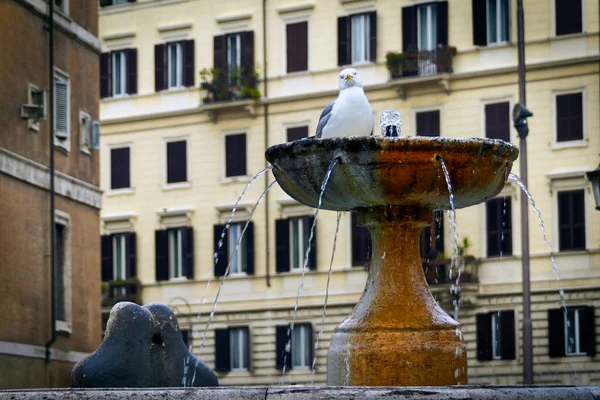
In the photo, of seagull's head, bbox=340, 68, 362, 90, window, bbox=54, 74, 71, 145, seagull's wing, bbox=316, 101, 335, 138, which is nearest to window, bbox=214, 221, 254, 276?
window, bbox=54, 74, 71, 145

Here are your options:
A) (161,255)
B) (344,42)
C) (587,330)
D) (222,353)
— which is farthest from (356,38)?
(587,330)

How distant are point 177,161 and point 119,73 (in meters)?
3.05

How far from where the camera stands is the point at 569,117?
126ft

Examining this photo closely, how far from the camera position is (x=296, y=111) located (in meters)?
42.2

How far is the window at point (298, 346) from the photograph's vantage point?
42188mm

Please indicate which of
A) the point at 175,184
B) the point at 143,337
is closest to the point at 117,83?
the point at 175,184

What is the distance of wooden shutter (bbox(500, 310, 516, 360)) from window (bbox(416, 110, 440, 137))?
4.70 meters

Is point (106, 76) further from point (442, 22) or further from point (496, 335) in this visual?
point (496, 335)

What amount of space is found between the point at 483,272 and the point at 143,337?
26.4 meters

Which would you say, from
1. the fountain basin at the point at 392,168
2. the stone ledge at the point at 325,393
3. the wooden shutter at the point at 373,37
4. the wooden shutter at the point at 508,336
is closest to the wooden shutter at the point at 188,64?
the wooden shutter at the point at 373,37

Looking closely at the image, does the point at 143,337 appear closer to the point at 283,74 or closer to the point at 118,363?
the point at 118,363

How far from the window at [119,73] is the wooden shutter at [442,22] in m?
9.04

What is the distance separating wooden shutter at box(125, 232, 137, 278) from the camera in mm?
44469

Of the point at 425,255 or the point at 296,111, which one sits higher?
the point at 296,111
